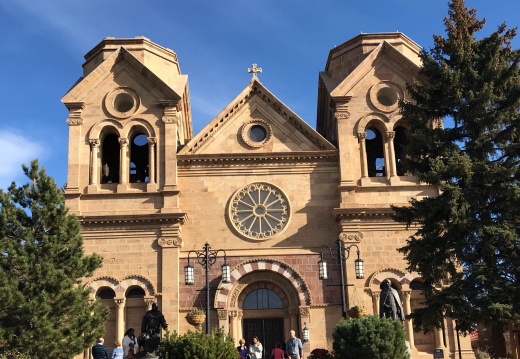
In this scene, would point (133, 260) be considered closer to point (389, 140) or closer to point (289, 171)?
point (289, 171)

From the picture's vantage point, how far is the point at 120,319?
3092 cm

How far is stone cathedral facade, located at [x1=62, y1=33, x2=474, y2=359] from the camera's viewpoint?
3148 centimetres

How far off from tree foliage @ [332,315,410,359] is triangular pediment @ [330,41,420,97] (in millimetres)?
17375

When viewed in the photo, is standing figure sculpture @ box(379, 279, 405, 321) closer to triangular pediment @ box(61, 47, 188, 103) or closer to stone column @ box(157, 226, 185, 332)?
stone column @ box(157, 226, 185, 332)

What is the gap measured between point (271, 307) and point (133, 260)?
23.1 feet

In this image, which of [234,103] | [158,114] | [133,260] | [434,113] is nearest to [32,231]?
[133,260]

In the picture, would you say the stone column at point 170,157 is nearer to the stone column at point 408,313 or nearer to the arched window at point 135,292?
the arched window at point 135,292

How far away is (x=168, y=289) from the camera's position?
1225 inches

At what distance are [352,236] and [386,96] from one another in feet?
27.4

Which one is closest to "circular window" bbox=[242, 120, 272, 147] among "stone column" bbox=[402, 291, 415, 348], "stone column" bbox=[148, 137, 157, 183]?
"stone column" bbox=[148, 137, 157, 183]

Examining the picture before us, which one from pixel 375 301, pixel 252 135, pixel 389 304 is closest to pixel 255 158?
pixel 252 135

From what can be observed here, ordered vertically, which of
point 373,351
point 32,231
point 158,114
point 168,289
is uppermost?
point 158,114

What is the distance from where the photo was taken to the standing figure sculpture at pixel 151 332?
71.5ft

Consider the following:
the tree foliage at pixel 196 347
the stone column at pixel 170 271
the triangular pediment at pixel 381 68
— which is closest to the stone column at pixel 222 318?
the stone column at pixel 170 271
